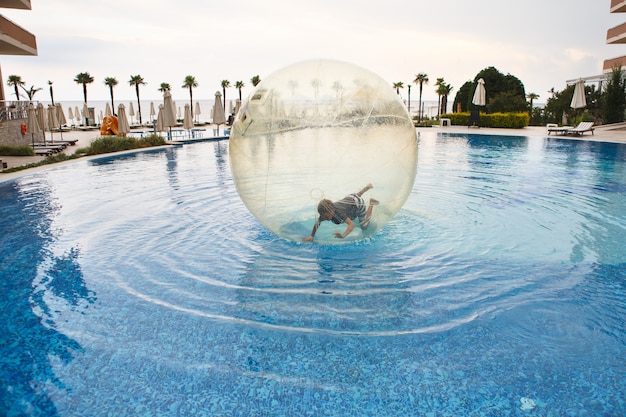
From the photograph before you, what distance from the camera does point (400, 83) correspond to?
67.3 metres

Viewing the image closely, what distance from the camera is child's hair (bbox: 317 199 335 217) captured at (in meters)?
5.62

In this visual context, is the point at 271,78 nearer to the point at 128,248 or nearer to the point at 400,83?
the point at 128,248

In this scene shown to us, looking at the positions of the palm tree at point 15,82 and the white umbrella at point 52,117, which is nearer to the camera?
the white umbrella at point 52,117

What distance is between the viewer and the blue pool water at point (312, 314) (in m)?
3.75

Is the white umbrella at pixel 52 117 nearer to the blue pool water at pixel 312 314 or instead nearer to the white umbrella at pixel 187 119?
the white umbrella at pixel 187 119

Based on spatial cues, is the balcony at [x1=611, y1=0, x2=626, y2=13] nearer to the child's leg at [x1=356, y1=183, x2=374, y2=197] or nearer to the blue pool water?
the blue pool water

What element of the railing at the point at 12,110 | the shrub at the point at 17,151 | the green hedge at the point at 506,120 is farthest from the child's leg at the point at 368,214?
the green hedge at the point at 506,120

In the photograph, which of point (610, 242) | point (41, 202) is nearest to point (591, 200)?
point (610, 242)

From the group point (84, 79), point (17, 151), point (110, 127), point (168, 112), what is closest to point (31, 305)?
point (17, 151)

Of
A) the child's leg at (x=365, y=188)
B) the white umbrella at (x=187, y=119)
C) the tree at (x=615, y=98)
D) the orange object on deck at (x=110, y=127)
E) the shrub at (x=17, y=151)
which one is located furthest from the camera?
the tree at (x=615, y=98)

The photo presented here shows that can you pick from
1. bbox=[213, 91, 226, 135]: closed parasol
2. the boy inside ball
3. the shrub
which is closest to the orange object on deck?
bbox=[213, 91, 226, 135]: closed parasol

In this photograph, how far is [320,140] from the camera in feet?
17.5

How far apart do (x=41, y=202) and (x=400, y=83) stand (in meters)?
63.0

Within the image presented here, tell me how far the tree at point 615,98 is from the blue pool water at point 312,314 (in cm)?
2951
